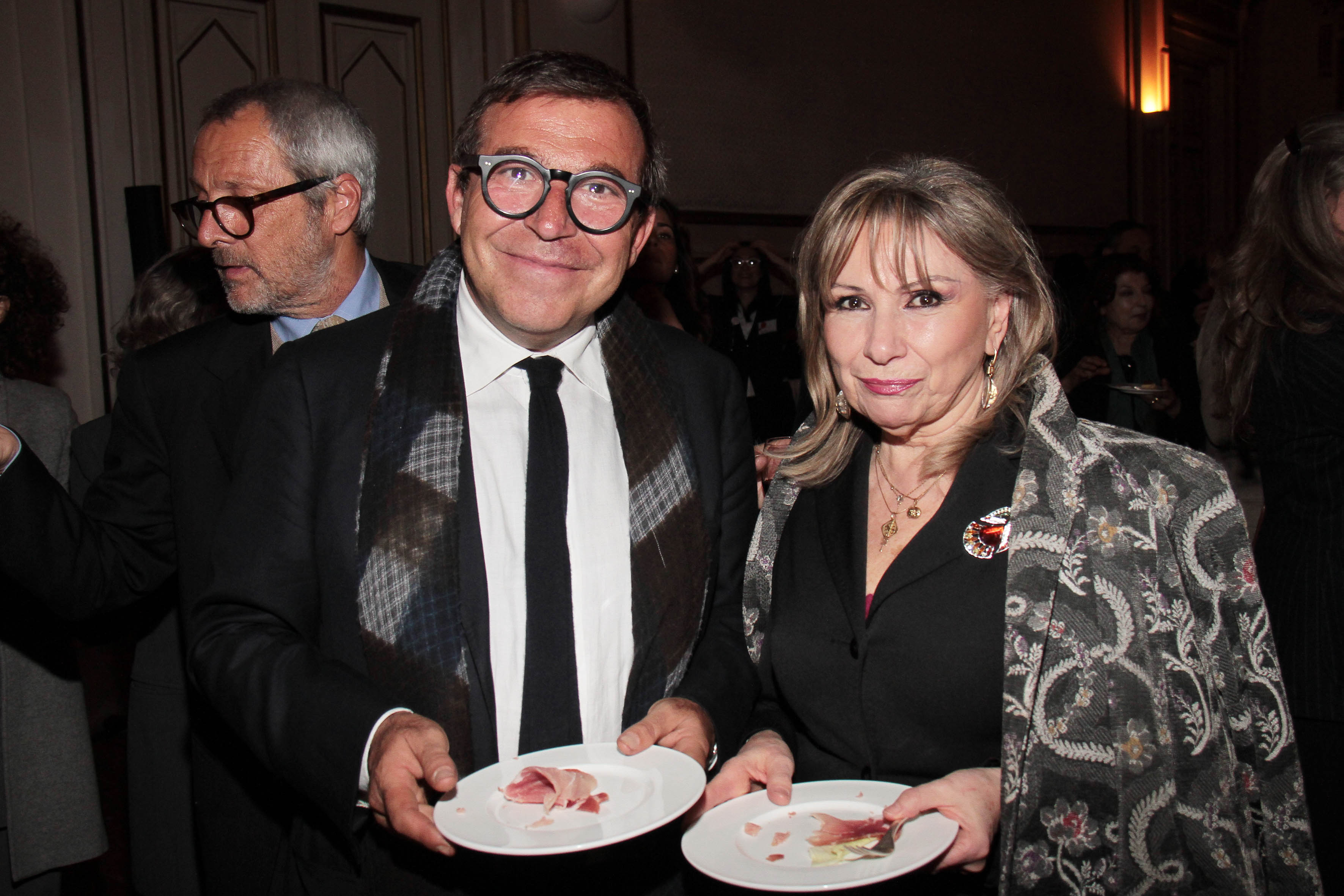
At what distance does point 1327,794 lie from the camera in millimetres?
1890

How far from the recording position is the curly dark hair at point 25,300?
7.23 ft

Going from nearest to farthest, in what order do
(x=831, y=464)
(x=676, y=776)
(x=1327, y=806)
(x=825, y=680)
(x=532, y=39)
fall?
(x=676, y=776) → (x=825, y=680) → (x=831, y=464) → (x=1327, y=806) → (x=532, y=39)

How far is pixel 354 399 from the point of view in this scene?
1.38 m

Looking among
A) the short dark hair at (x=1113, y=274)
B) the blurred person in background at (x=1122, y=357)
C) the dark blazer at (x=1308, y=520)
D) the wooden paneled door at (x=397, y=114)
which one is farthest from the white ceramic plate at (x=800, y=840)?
the wooden paneled door at (x=397, y=114)

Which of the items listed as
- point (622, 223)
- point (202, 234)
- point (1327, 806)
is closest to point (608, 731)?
point (622, 223)

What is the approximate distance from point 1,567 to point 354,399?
66 cm

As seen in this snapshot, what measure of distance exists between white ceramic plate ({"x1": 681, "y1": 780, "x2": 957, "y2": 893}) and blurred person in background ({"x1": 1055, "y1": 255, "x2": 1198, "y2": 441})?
3.06 meters

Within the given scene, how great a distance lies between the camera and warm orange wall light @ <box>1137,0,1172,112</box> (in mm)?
8969

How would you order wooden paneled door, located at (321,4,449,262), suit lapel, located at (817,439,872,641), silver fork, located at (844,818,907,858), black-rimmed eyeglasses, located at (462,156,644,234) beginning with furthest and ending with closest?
1. wooden paneled door, located at (321,4,449,262)
2. suit lapel, located at (817,439,872,641)
3. black-rimmed eyeglasses, located at (462,156,644,234)
4. silver fork, located at (844,818,907,858)

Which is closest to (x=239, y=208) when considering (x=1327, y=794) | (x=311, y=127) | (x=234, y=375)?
(x=311, y=127)

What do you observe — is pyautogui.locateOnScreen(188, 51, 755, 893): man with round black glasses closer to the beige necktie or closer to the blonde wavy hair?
the blonde wavy hair

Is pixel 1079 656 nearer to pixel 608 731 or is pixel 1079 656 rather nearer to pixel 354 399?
pixel 608 731

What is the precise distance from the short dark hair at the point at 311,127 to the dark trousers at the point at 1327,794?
216 cm

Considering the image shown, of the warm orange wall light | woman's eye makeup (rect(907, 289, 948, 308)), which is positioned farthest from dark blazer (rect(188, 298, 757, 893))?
the warm orange wall light
